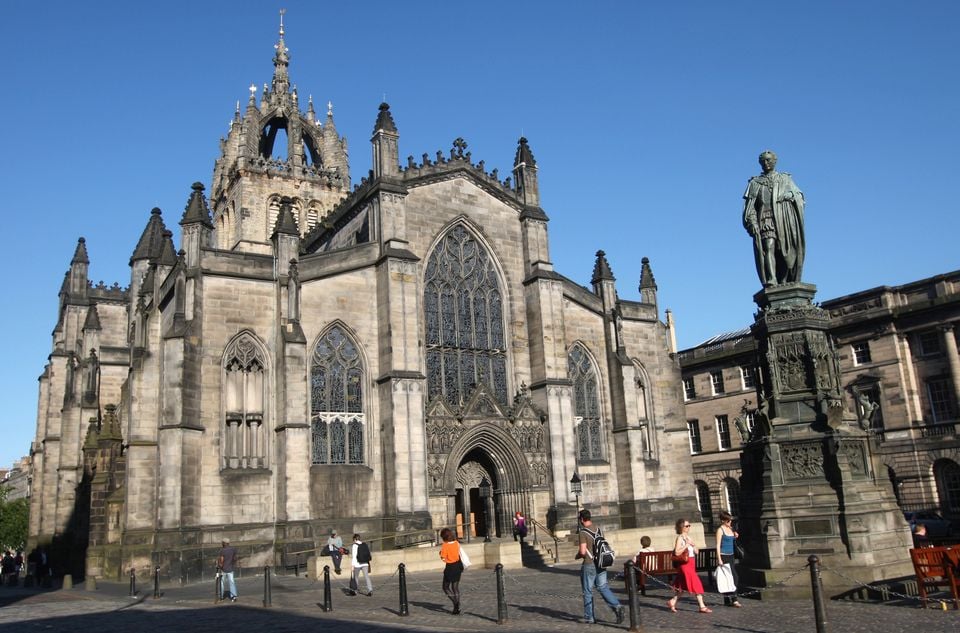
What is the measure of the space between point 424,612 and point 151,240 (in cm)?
3262

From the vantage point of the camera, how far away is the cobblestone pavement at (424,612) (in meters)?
11.5

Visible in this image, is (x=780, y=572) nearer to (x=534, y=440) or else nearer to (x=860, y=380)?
(x=534, y=440)

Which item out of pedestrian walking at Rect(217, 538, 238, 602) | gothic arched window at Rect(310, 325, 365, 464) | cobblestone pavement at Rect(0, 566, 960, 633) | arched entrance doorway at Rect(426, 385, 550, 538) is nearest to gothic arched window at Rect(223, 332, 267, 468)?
gothic arched window at Rect(310, 325, 365, 464)

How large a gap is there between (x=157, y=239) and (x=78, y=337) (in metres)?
7.36

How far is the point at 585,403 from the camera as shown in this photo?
3378 cm

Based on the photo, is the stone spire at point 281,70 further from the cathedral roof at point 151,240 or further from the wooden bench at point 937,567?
the wooden bench at point 937,567

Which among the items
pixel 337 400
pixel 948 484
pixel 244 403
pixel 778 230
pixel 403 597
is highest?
pixel 778 230

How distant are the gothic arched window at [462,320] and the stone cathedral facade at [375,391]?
0.28ft

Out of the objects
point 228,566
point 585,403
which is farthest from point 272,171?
point 228,566

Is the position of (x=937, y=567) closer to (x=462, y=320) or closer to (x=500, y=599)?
(x=500, y=599)

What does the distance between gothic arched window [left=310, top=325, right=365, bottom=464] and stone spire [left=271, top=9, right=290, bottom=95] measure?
1110 inches

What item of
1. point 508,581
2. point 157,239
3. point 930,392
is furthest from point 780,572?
point 157,239

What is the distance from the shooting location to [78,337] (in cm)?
4381

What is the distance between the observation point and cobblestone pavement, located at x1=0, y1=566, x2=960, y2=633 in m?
11.5
